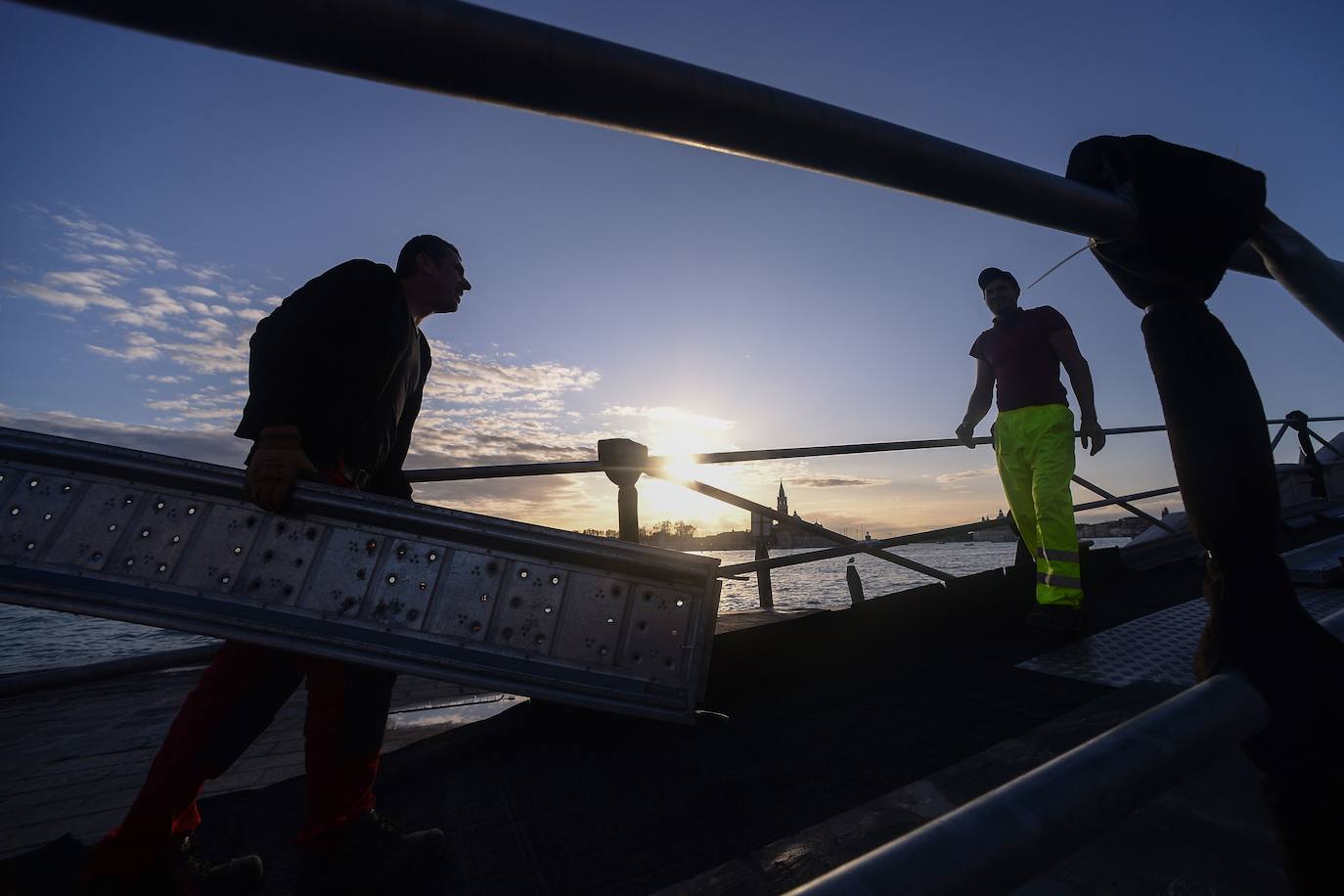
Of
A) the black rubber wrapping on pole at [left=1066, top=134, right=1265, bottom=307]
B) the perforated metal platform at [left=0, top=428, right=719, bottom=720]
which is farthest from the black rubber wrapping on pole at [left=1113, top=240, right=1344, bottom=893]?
the perforated metal platform at [left=0, top=428, right=719, bottom=720]

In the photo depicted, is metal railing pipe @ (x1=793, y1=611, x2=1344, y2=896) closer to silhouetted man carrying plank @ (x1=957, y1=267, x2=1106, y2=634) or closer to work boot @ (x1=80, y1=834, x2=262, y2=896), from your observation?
work boot @ (x1=80, y1=834, x2=262, y2=896)

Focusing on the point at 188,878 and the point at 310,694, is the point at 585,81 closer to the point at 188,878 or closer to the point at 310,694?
the point at 310,694

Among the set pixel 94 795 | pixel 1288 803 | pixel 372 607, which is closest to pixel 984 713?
pixel 1288 803

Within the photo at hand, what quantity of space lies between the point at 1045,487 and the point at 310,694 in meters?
3.92

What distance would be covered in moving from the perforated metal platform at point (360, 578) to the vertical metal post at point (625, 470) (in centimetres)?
158

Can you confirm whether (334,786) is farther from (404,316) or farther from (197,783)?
(404,316)

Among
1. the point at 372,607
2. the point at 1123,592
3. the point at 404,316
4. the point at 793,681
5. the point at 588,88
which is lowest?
the point at 793,681

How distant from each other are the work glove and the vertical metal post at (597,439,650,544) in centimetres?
161

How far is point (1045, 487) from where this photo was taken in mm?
3471

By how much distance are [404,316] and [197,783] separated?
1.48 m

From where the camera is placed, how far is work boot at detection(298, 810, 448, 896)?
4.54 ft

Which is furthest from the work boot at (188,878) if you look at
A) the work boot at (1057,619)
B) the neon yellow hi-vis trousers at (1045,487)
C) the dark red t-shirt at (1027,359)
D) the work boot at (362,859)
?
the dark red t-shirt at (1027,359)

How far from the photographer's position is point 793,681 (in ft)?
8.63

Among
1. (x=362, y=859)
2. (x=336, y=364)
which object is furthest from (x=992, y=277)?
(x=362, y=859)
